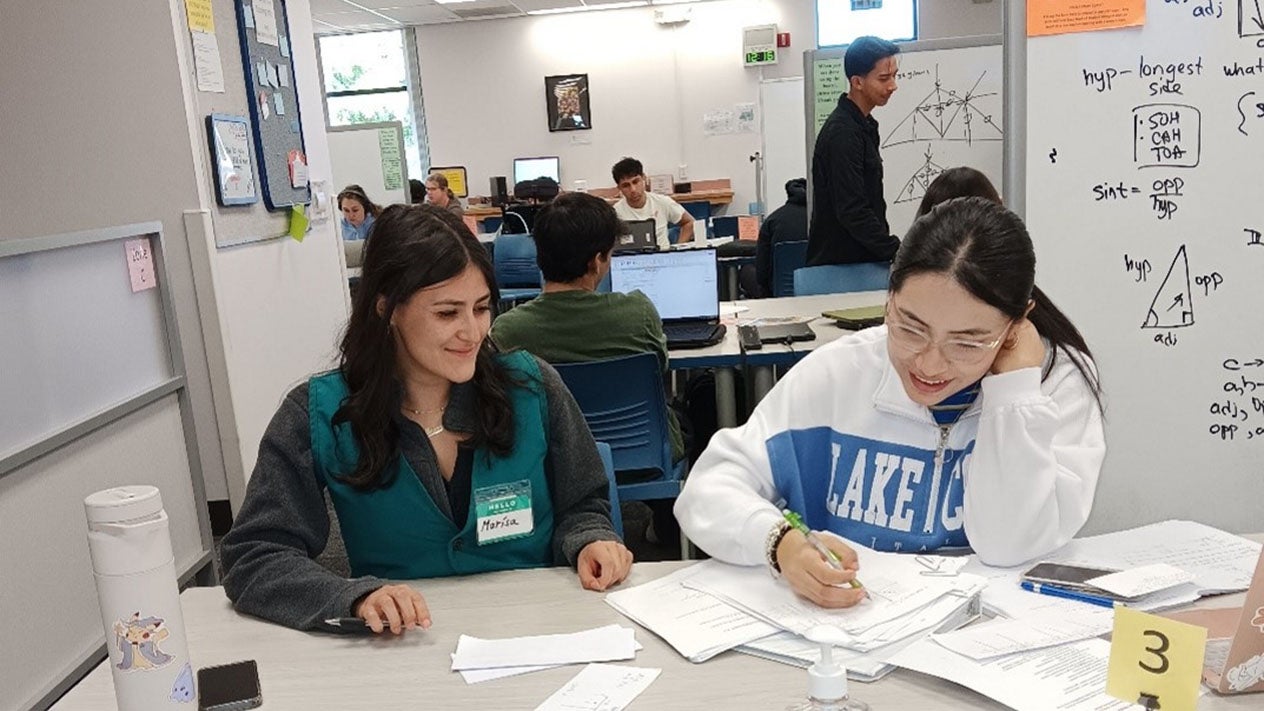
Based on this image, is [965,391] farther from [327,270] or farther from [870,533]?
[327,270]

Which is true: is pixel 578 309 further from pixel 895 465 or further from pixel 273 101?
pixel 273 101

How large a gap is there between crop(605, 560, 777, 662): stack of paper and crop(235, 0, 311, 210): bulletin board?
114 inches

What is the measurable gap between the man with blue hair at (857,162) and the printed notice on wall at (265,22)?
227 cm

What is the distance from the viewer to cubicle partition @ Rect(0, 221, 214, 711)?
75.4 inches

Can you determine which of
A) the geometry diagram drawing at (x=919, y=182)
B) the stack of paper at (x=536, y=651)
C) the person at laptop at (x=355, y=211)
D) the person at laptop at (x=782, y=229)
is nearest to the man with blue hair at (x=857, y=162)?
the geometry diagram drawing at (x=919, y=182)

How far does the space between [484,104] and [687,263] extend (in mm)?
7055

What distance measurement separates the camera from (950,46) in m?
4.46

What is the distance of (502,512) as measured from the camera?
1.53 metres

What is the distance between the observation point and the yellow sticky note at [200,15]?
3236 millimetres

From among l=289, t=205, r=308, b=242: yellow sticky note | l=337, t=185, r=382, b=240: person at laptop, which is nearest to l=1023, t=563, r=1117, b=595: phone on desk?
l=289, t=205, r=308, b=242: yellow sticky note

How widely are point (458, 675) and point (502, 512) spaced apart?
1.19 ft

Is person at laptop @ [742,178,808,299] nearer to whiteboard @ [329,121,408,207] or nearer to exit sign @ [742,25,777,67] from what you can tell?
whiteboard @ [329,121,408,207]

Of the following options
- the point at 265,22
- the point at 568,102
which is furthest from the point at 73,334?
the point at 568,102

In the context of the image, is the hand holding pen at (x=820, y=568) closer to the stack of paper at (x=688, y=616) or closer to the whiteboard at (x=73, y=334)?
the stack of paper at (x=688, y=616)
